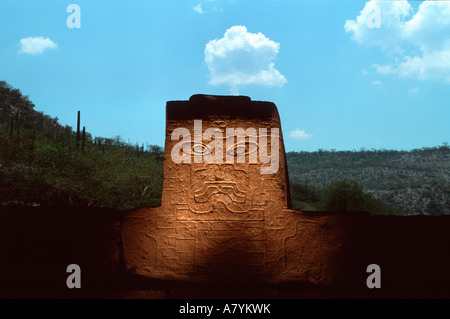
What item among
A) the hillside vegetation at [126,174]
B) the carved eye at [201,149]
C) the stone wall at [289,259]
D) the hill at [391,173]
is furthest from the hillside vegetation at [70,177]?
the carved eye at [201,149]

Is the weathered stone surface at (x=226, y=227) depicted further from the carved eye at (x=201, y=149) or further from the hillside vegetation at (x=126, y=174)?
the hillside vegetation at (x=126, y=174)

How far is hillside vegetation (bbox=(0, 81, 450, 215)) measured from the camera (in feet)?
40.0

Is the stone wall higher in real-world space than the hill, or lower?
lower

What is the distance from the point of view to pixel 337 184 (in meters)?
18.6

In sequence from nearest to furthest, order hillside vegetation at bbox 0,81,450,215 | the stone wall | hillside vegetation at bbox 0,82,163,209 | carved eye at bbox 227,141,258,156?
the stone wall, carved eye at bbox 227,141,258,156, hillside vegetation at bbox 0,82,163,209, hillside vegetation at bbox 0,81,450,215

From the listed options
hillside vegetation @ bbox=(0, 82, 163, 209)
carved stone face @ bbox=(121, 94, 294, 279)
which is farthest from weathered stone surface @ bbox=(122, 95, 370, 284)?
hillside vegetation @ bbox=(0, 82, 163, 209)

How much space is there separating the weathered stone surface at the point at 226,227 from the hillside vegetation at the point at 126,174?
→ 10.1 m

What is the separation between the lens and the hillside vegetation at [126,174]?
12188mm

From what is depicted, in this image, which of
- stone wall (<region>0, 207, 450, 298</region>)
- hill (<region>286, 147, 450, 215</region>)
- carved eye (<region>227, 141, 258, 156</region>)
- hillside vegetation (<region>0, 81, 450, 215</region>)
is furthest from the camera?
hill (<region>286, 147, 450, 215</region>)

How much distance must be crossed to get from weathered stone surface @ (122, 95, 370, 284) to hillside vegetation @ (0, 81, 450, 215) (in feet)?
33.1

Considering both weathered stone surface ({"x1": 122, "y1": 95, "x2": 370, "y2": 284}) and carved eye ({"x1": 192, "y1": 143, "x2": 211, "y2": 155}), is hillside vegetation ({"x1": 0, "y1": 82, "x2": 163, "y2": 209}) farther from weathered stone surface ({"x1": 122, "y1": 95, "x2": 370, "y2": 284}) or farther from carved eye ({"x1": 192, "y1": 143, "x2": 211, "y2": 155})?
carved eye ({"x1": 192, "y1": 143, "x2": 211, "y2": 155})

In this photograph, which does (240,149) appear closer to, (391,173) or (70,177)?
(70,177)

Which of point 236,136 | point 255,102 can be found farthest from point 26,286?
point 255,102
